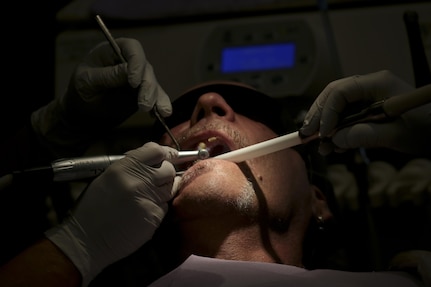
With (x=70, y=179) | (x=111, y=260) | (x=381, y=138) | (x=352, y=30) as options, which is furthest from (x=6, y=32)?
A: (x=381, y=138)

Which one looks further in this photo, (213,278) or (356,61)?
(356,61)

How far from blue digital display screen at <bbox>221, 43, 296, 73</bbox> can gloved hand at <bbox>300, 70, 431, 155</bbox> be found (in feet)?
2.07

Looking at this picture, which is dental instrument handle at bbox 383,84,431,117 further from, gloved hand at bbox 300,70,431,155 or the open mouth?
the open mouth

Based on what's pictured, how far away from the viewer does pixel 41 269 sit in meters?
1.49

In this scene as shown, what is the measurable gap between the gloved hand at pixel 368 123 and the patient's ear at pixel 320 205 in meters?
0.35

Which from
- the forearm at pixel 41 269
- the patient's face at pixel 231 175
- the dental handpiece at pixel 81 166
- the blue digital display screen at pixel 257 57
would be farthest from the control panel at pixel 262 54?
the forearm at pixel 41 269

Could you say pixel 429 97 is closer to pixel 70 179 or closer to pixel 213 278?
pixel 213 278

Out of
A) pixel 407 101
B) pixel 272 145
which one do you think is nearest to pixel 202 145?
pixel 272 145

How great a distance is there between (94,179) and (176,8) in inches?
39.1

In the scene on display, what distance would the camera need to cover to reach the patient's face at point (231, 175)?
1.61m

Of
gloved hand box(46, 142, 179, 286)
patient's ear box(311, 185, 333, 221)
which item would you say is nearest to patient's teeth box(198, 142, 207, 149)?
gloved hand box(46, 142, 179, 286)

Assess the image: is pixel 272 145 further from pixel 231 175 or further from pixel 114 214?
pixel 114 214

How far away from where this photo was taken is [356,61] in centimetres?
211

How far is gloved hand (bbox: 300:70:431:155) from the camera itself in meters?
1.55
